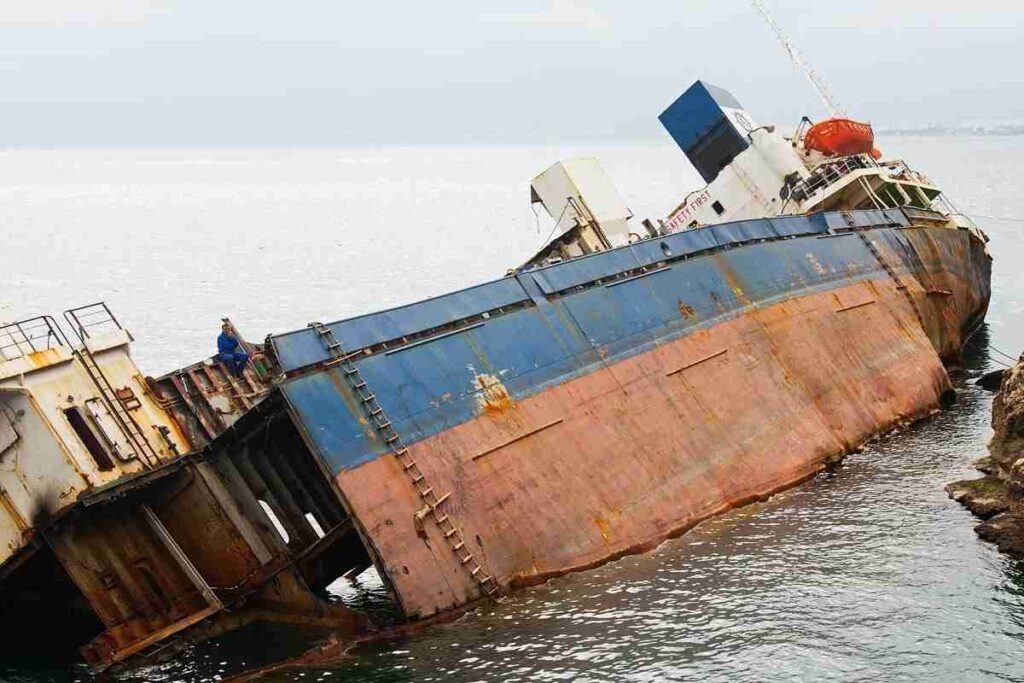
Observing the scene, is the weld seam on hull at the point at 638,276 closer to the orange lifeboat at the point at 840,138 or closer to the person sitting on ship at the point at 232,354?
the person sitting on ship at the point at 232,354

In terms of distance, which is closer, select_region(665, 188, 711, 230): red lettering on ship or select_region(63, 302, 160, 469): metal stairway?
select_region(63, 302, 160, 469): metal stairway

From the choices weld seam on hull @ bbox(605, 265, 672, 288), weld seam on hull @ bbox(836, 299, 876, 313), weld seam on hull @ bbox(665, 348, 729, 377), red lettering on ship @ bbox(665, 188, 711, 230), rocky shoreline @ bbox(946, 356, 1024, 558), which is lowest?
rocky shoreline @ bbox(946, 356, 1024, 558)

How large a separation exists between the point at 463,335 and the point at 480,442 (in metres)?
2.19

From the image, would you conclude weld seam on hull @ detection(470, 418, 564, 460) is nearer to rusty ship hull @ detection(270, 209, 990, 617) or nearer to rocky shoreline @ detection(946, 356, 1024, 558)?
rusty ship hull @ detection(270, 209, 990, 617)

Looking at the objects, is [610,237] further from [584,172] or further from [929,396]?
[929,396]

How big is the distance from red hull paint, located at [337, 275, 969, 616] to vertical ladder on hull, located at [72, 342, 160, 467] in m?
3.76

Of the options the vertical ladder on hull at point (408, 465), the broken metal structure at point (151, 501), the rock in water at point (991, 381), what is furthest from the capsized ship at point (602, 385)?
the rock in water at point (991, 381)

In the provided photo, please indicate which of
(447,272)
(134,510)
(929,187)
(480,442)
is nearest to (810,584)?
(480,442)

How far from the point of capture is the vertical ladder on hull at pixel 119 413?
16.7m

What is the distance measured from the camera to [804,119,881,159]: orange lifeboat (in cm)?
3447

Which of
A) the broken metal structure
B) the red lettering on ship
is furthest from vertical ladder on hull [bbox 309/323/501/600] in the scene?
the red lettering on ship

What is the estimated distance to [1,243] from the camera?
332ft

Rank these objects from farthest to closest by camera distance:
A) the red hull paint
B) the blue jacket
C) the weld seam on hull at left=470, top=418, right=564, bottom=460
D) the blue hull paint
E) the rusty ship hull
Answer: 1. the blue jacket
2. the weld seam on hull at left=470, top=418, right=564, bottom=460
3. the blue hull paint
4. the rusty ship hull
5. the red hull paint

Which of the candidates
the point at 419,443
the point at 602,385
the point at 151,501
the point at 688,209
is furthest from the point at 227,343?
the point at 688,209
